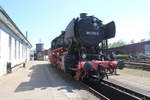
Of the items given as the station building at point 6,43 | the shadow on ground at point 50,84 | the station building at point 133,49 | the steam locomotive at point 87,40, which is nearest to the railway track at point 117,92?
the steam locomotive at point 87,40

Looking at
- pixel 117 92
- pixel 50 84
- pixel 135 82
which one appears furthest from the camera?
pixel 135 82

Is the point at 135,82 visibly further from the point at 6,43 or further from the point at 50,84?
the point at 6,43

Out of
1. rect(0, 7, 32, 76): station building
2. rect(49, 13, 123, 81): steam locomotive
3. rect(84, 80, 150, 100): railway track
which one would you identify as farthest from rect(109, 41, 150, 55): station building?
rect(84, 80, 150, 100): railway track

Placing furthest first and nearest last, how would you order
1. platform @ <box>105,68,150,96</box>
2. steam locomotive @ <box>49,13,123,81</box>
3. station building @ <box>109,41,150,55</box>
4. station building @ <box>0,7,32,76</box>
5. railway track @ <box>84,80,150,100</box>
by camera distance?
station building @ <box>109,41,150,55</box>
station building @ <box>0,7,32,76</box>
steam locomotive @ <box>49,13,123,81</box>
platform @ <box>105,68,150,96</box>
railway track @ <box>84,80,150,100</box>

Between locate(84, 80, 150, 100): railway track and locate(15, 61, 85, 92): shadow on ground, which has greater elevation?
locate(15, 61, 85, 92): shadow on ground

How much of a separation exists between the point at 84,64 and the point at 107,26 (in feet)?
9.72

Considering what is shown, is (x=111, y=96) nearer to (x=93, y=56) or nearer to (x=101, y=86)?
(x=101, y=86)

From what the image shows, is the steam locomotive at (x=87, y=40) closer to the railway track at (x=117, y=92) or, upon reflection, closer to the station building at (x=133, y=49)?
the railway track at (x=117, y=92)

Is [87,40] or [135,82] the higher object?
[87,40]

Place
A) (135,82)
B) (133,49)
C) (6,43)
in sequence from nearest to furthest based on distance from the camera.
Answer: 1. (135,82)
2. (6,43)
3. (133,49)

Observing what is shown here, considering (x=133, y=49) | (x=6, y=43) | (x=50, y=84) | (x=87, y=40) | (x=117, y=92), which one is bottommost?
(x=117, y=92)

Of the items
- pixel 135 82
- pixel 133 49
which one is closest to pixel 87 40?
pixel 135 82

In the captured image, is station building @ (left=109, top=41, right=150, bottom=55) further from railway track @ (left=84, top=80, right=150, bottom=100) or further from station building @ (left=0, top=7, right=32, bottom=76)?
railway track @ (left=84, top=80, right=150, bottom=100)

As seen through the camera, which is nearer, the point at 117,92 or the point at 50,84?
the point at 117,92
